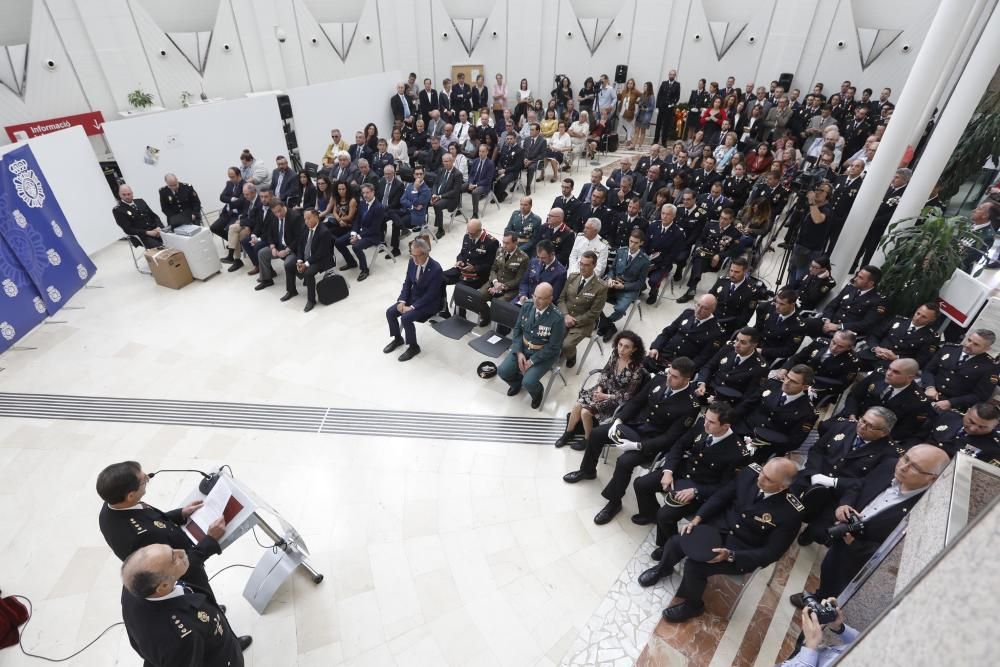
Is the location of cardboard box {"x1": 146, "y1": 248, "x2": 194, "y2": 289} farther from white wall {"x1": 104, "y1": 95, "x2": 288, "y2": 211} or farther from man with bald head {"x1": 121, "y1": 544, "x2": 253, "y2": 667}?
man with bald head {"x1": 121, "y1": 544, "x2": 253, "y2": 667}

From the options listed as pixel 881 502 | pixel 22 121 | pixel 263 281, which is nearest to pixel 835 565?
pixel 881 502

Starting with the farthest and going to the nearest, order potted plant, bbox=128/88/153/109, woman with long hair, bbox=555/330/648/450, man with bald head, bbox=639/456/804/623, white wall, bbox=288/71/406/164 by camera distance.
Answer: white wall, bbox=288/71/406/164 → potted plant, bbox=128/88/153/109 → woman with long hair, bbox=555/330/648/450 → man with bald head, bbox=639/456/804/623

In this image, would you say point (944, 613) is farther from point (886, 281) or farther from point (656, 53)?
point (656, 53)

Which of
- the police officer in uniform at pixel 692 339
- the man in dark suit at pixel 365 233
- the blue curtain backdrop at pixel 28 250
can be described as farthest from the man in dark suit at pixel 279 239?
the police officer in uniform at pixel 692 339

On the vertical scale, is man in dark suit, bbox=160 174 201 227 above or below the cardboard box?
above

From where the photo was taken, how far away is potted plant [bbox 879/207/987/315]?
4.85 metres

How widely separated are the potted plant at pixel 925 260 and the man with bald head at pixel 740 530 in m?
3.16

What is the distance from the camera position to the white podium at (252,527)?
9.32 feet

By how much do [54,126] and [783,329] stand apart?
12507 mm

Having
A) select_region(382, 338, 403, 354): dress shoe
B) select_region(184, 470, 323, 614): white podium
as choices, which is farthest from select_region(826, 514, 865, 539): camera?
select_region(382, 338, 403, 354): dress shoe

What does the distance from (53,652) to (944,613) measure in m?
4.60

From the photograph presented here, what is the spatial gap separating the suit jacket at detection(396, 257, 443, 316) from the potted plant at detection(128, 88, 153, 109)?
8495 mm

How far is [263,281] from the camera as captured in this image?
7203 millimetres

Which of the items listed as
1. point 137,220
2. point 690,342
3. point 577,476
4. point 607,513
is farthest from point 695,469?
point 137,220
